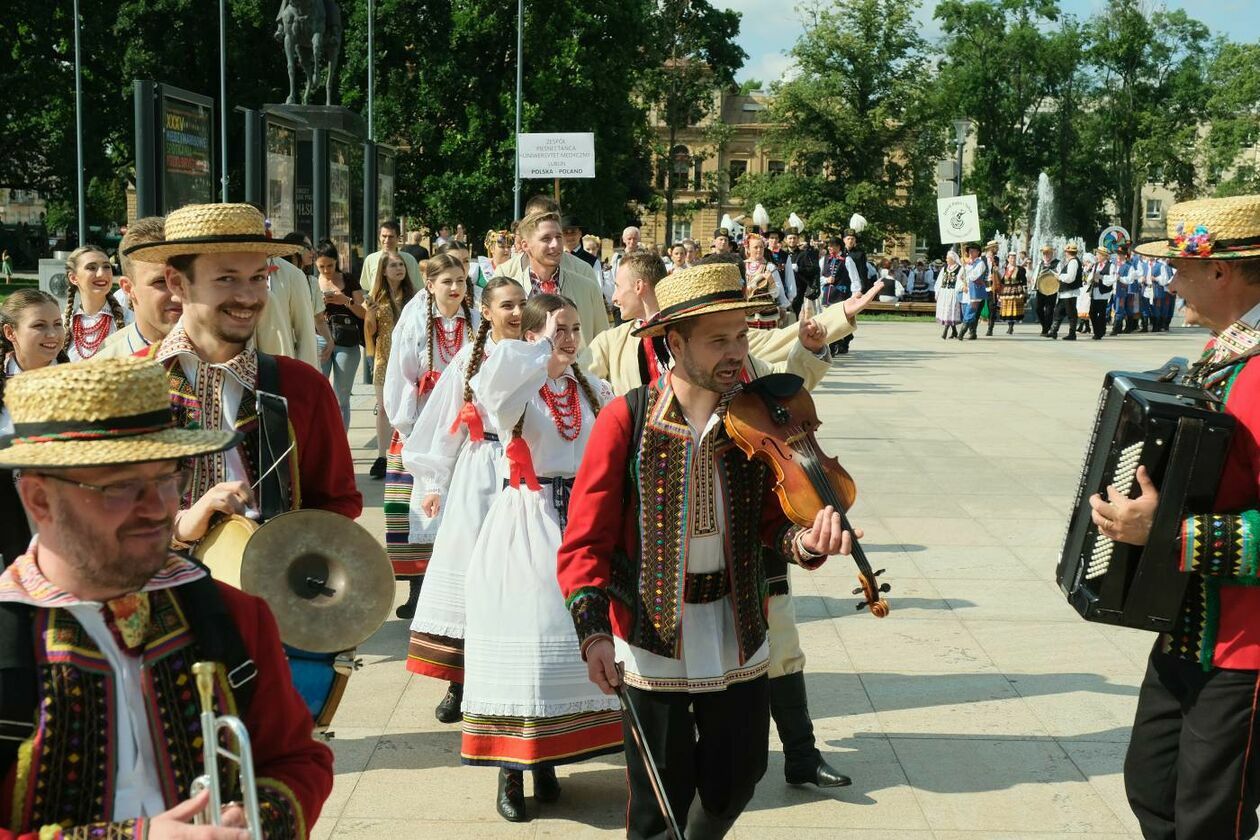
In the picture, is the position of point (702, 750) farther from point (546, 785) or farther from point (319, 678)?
point (546, 785)

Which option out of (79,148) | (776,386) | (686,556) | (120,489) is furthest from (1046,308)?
(120,489)

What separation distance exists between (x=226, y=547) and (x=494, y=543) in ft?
6.18

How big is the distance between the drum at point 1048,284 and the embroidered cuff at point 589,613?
93.4 ft

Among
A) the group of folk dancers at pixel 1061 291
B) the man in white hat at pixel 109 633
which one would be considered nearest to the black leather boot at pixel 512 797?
the man in white hat at pixel 109 633

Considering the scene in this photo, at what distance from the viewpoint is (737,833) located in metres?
4.82

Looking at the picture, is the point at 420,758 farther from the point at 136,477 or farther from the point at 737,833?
the point at 136,477

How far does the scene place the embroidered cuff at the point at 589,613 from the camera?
3666 millimetres

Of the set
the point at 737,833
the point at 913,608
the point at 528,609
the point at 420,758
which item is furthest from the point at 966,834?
the point at 913,608

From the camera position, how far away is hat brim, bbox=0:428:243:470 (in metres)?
2.09

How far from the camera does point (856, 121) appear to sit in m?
62.1

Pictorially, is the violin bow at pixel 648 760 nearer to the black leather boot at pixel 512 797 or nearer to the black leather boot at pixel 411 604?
the black leather boot at pixel 512 797

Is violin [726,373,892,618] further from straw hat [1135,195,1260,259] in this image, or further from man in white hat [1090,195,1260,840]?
straw hat [1135,195,1260,259]

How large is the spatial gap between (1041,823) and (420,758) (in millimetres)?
2353

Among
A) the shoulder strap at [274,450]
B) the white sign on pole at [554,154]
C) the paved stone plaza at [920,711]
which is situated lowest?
the paved stone plaza at [920,711]
